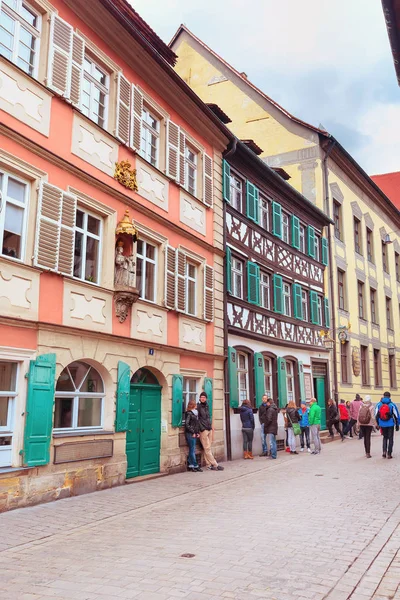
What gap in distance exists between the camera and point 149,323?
1290cm

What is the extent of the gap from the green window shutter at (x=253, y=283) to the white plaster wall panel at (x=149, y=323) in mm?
5338

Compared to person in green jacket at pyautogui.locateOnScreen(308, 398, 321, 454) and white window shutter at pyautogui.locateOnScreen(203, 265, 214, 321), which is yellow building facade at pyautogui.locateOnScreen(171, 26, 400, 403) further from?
white window shutter at pyautogui.locateOnScreen(203, 265, 214, 321)

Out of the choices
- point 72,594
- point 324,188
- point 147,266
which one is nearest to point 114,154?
point 147,266

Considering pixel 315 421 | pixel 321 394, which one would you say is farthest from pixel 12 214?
pixel 321 394

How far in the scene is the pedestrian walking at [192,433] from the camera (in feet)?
44.3

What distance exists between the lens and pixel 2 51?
9656mm

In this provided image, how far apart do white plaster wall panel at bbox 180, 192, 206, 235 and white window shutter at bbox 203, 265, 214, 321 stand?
111 centimetres

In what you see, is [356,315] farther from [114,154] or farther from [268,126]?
[114,154]

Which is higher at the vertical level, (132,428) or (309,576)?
(132,428)

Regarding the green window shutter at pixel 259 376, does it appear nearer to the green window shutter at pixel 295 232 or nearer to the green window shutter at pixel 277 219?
the green window shutter at pixel 277 219

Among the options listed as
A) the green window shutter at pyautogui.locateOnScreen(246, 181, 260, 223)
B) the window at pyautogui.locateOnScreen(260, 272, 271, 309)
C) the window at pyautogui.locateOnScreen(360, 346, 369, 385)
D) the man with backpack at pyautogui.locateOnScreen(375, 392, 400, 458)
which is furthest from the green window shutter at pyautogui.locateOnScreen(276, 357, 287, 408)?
the window at pyautogui.locateOnScreen(360, 346, 369, 385)

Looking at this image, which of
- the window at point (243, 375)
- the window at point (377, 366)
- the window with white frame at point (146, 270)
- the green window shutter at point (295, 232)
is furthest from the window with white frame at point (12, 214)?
the window at point (377, 366)

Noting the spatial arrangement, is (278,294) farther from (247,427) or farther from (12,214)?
(12,214)

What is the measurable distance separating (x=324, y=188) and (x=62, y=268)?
17918mm
